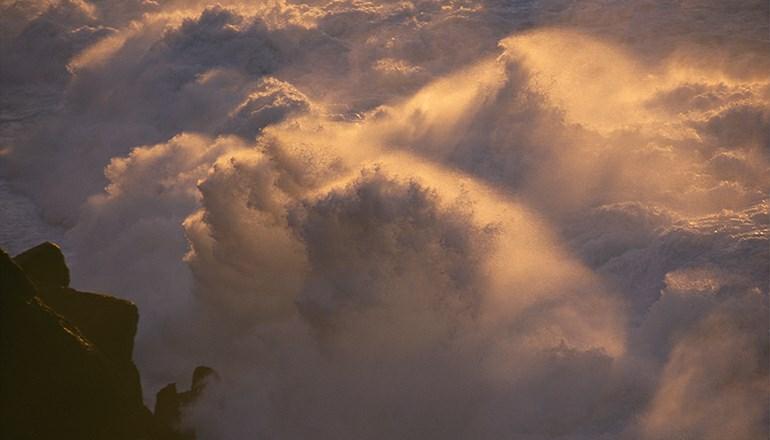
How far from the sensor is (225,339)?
1162 centimetres

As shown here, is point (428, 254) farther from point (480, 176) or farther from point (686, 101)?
point (686, 101)

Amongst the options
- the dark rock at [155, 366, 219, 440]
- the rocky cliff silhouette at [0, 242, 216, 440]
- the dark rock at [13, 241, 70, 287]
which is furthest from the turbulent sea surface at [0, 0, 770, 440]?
the dark rock at [13, 241, 70, 287]

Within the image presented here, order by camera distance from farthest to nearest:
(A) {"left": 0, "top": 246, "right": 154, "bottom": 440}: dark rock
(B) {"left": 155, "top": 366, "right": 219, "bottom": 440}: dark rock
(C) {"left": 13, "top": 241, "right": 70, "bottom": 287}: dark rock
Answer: (B) {"left": 155, "top": 366, "right": 219, "bottom": 440}: dark rock → (C) {"left": 13, "top": 241, "right": 70, "bottom": 287}: dark rock → (A) {"left": 0, "top": 246, "right": 154, "bottom": 440}: dark rock

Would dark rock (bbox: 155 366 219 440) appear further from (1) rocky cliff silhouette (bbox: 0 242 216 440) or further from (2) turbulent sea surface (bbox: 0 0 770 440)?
(1) rocky cliff silhouette (bbox: 0 242 216 440)

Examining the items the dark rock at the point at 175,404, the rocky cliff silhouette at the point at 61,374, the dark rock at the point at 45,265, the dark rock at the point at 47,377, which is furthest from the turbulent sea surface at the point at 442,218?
the dark rock at the point at 45,265

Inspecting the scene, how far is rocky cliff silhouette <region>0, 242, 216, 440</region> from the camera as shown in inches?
305

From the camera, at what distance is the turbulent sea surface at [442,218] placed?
9.59m

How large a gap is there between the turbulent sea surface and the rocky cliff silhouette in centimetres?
129

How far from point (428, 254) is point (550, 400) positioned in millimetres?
2353

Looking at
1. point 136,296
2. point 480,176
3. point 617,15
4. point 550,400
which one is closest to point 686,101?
point 480,176

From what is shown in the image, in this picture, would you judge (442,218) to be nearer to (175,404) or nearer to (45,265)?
(175,404)

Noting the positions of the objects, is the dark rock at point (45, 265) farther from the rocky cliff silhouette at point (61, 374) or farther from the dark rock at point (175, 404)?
the dark rock at point (175, 404)

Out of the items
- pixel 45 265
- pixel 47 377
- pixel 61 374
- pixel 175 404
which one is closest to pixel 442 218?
pixel 175 404

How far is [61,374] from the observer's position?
7.98m
